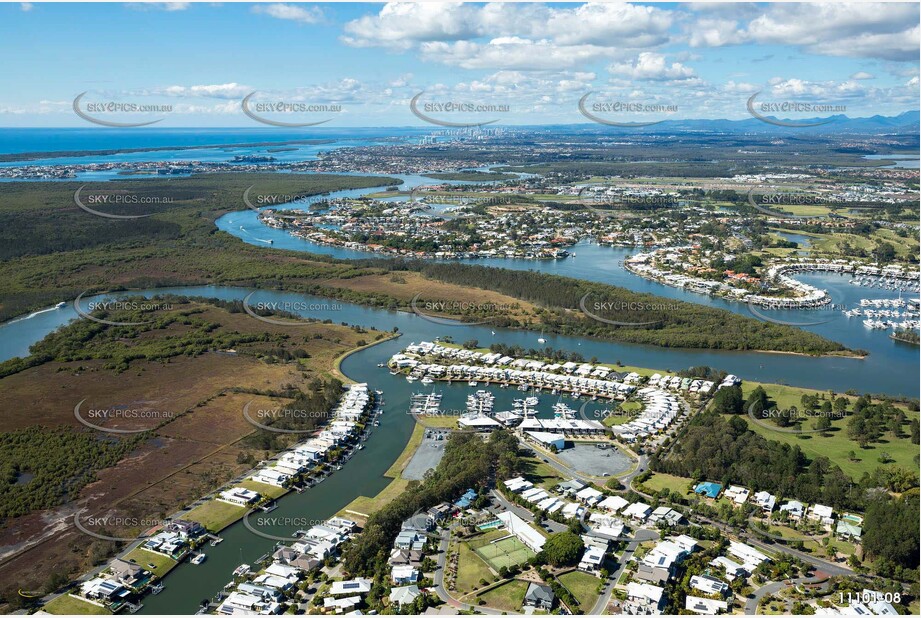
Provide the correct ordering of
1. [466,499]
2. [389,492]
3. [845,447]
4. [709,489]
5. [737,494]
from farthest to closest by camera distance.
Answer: [845,447], [389,492], [709,489], [737,494], [466,499]

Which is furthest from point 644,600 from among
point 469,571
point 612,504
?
point 612,504

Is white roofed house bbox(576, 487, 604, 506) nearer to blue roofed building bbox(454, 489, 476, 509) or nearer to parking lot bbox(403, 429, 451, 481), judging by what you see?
blue roofed building bbox(454, 489, 476, 509)

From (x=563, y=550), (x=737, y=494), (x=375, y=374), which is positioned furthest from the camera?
(x=375, y=374)

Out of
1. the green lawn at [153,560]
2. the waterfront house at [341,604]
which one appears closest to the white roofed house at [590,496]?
the waterfront house at [341,604]

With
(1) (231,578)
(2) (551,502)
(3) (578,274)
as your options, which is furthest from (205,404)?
(3) (578,274)

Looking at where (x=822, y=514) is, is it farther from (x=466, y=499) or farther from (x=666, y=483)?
(x=466, y=499)

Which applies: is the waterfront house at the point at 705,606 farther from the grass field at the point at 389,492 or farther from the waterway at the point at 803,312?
the waterway at the point at 803,312

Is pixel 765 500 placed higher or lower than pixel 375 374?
lower
